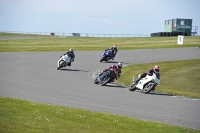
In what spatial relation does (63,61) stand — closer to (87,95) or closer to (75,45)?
(87,95)

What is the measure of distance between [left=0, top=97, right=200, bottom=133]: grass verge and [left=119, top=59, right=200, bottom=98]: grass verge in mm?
7622

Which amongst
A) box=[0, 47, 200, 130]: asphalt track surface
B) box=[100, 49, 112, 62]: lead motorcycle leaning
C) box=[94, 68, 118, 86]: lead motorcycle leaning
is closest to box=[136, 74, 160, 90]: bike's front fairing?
box=[0, 47, 200, 130]: asphalt track surface

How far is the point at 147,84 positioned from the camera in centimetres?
1989

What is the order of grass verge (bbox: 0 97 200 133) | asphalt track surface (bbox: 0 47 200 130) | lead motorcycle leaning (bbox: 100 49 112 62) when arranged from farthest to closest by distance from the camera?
lead motorcycle leaning (bbox: 100 49 112 62) → asphalt track surface (bbox: 0 47 200 130) → grass verge (bbox: 0 97 200 133)

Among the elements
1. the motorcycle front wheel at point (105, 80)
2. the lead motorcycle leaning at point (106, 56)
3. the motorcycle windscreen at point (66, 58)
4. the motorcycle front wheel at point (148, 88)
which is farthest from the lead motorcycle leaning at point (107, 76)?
the lead motorcycle leaning at point (106, 56)

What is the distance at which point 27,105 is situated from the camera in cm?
1377

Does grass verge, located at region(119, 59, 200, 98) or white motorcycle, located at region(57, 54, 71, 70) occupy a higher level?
white motorcycle, located at region(57, 54, 71, 70)

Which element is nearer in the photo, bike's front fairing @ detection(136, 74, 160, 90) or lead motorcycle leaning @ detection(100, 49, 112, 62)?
bike's front fairing @ detection(136, 74, 160, 90)

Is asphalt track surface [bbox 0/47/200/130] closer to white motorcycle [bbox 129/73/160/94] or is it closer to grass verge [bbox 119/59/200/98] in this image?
white motorcycle [bbox 129/73/160/94]

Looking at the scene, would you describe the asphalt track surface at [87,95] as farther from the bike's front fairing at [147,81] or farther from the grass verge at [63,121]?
the grass verge at [63,121]

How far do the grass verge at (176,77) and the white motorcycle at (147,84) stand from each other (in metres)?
1.43

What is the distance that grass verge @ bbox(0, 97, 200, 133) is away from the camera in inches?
404

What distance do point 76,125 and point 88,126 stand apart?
338 mm

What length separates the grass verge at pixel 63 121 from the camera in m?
10.3
